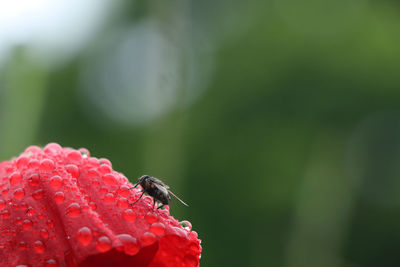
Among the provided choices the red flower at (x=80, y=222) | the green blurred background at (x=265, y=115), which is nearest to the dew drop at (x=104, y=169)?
the red flower at (x=80, y=222)

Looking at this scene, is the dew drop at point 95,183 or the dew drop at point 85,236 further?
the dew drop at point 95,183

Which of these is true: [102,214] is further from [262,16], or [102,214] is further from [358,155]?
[262,16]

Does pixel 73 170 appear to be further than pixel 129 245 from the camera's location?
Yes

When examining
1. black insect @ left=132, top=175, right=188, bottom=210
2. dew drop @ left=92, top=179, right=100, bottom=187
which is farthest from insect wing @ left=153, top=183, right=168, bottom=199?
dew drop @ left=92, top=179, right=100, bottom=187

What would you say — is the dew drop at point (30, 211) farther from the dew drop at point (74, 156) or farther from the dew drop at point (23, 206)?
the dew drop at point (74, 156)

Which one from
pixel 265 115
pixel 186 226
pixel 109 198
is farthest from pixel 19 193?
pixel 265 115

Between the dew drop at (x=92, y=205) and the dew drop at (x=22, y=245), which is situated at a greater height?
the dew drop at (x=92, y=205)

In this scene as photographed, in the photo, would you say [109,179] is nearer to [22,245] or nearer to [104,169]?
[104,169]
